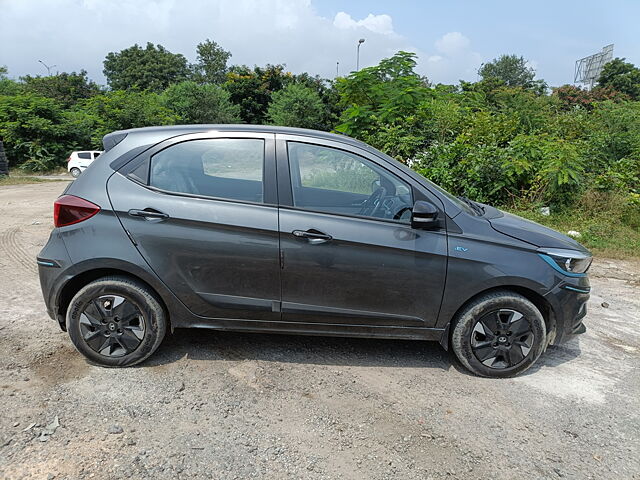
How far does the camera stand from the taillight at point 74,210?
126 inches

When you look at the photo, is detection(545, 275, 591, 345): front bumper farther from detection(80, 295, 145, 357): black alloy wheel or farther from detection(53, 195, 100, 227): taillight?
detection(53, 195, 100, 227): taillight

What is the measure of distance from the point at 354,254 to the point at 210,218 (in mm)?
1027

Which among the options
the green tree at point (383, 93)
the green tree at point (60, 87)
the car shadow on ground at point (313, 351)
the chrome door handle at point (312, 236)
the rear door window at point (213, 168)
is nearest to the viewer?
the chrome door handle at point (312, 236)

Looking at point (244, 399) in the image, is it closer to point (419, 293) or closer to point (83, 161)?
point (419, 293)

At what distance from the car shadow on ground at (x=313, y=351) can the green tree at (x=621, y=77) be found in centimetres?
5389

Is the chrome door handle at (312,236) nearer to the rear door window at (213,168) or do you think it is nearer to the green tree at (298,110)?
the rear door window at (213,168)

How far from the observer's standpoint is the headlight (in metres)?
3.32

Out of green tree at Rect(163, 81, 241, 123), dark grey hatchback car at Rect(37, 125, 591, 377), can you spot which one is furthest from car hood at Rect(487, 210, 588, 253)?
green tree at Rect(163, 81, 241, 123)

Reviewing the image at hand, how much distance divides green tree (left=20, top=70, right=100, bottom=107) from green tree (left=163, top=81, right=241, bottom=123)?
26.3 ft

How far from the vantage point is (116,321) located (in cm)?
326

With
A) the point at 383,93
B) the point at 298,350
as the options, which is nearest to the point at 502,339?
the point at 298,350

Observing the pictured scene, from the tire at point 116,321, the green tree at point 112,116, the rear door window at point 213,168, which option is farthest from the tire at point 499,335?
the green tree at point 112,116

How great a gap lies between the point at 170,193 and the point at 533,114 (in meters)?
11.9

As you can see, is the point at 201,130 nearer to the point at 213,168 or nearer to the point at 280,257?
the point at 213,168
